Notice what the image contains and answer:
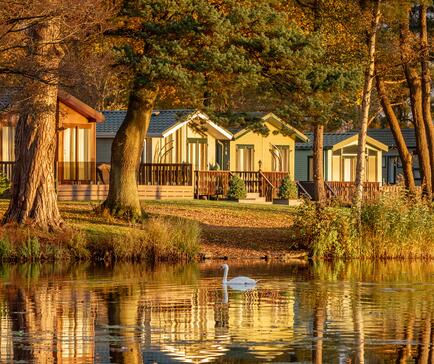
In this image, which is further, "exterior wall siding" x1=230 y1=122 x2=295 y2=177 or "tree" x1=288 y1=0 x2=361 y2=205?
"exterior wall siding" x1=230 y1=122 x2=295 y2=177

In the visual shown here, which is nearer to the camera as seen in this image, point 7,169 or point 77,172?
point 7,169

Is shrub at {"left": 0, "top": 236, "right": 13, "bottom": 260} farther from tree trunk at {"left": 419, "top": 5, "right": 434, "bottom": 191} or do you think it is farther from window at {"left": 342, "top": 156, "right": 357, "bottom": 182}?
window at {"left": 342, "top": 156, "right": 357, "bottom": 182}

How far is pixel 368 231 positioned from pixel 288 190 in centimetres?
2627

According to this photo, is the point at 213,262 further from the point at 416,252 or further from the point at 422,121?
the point at 422,121

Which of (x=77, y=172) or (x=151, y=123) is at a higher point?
(x=151, y=123)

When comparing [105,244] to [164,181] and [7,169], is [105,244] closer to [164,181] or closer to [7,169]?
[7,169]

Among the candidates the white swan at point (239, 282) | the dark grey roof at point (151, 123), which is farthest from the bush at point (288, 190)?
the white swan at point (239, 282)

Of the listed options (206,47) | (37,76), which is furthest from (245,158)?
(37,76)

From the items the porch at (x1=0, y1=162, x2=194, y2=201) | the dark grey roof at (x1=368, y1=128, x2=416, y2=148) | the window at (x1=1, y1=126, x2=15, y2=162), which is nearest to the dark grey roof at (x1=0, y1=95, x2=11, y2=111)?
the porch at (x1=0, y1=162, x2=194, y2=201)

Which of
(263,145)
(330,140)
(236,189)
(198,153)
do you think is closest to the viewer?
(236,189)

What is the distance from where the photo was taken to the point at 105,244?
130 ft

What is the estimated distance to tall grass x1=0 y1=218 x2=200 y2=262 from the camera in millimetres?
38125

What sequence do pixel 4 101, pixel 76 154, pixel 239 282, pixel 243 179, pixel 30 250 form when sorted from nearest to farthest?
pixel 239 282 < pixel 4 101 < pixel 30 250 < pixel 76 154 < pixel 243 179

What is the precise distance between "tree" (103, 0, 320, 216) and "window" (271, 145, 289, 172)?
35542mm
